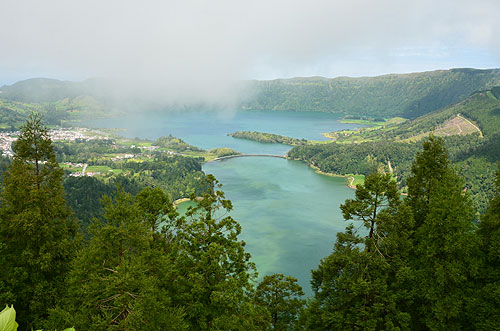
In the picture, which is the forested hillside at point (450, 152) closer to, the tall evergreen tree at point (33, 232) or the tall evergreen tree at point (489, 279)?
the tall evergreen tree at point (489, 279)

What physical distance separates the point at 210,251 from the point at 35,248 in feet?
20.4

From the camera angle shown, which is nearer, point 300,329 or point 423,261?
point 423,261

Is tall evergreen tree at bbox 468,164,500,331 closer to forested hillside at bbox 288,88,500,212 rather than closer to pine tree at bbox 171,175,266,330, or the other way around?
pine tree at bbox 171,175,266,330

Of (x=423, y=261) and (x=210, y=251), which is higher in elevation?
(x=210, y=251)

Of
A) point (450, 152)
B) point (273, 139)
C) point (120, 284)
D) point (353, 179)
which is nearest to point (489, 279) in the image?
point (120, 284)

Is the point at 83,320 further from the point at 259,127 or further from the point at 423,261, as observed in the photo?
the point at 259,127

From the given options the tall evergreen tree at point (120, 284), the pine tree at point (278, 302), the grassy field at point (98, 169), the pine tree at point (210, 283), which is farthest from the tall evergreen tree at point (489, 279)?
the grassy field at point (98, 169)

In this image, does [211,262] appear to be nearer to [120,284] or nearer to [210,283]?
[210,283]

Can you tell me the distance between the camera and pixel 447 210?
10797 mm

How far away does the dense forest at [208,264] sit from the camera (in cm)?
911

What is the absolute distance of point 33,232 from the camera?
36.6ft

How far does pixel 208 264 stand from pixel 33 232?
6.06 metres

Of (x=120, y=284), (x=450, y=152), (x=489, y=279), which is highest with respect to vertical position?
(x=120, y=284)

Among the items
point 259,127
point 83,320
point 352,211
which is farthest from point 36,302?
point 259,127
